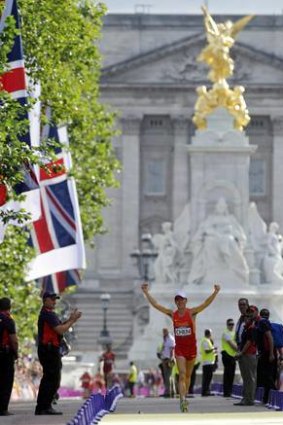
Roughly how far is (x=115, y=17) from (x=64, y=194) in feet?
294

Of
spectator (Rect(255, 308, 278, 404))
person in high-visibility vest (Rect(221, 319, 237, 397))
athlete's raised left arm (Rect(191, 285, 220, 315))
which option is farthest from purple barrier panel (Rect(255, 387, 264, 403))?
athlete's raised left arm (Rect(191, 285, 220, 315))

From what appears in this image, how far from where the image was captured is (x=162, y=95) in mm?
141000

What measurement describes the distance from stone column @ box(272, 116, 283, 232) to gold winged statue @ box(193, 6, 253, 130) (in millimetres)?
51261

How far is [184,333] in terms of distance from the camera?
37.6 metres

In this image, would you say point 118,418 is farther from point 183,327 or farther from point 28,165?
point 28,165

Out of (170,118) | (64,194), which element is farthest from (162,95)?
(64,194)

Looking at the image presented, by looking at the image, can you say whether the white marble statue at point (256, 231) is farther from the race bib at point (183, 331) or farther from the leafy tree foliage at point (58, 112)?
the race bib at point (183, 331)

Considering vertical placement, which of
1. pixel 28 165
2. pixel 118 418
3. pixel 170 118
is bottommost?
pixel 118 418

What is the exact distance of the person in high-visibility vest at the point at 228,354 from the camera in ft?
157

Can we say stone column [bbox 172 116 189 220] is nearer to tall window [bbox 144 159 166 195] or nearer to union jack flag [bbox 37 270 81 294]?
tall window [bbox 144 159 166 195]

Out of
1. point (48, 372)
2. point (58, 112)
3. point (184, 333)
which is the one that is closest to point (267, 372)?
point (184, 333)

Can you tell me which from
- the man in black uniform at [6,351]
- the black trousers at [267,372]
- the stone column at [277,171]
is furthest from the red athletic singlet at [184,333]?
the stone column at [277,171]

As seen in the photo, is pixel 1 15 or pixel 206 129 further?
pixel 206 129

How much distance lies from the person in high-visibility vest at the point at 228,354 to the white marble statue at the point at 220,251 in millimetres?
26111
